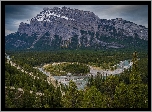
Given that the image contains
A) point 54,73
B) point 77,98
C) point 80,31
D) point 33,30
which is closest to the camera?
point 77,98

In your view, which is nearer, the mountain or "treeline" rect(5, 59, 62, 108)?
"treeline" rect(5, 59, 62, 108)

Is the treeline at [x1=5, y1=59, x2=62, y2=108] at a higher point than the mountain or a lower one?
lower

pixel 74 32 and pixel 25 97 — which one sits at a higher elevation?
pixel 74 32

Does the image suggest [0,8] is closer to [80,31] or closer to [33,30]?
[80,31]

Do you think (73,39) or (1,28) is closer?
(1,28)

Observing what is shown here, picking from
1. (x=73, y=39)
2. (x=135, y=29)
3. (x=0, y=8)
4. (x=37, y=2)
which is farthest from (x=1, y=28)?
(x=135, y=29)

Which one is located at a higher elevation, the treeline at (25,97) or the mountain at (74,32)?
the mountain at (74,32)

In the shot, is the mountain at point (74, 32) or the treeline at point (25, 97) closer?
the treeline at point (25, 97)

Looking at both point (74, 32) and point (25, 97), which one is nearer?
point (25, 97)
